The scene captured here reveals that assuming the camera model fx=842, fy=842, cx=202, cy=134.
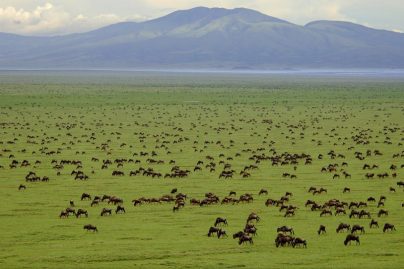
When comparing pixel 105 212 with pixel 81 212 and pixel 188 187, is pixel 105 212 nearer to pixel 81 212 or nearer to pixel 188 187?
pixel 81 212

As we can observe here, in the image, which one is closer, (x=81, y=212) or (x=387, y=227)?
(x=387, y=227)

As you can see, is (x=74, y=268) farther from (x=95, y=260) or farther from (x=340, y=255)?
(x=340, y=255)

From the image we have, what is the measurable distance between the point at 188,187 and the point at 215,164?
21.7 ft

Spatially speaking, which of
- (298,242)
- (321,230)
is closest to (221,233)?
(298,242)

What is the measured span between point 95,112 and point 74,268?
195 ft

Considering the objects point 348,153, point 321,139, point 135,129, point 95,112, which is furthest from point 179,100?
point 348,153

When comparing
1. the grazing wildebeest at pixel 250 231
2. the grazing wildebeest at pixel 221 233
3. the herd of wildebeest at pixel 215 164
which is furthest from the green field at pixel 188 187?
the grazing wildebeest at pixel 221 233

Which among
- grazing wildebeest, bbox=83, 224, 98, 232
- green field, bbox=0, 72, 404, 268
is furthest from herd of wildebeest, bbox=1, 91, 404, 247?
green field, bbox=0, 72, 404, 268

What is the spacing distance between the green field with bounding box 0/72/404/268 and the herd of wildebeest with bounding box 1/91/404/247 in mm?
133

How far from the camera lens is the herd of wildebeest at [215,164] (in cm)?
2464

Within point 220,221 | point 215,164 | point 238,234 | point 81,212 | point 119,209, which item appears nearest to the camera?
point 238,234

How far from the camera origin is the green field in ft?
64.8

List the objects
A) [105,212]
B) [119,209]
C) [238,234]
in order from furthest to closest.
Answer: [119,209] → [105,212] → [238,234]

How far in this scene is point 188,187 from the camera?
31.0 meters
